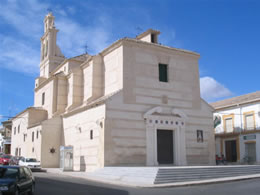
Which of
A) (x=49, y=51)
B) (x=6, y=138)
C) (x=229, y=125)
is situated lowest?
(x=6, y=138)

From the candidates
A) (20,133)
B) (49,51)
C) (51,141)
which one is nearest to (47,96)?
(51,141)

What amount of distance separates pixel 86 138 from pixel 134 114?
176 inches

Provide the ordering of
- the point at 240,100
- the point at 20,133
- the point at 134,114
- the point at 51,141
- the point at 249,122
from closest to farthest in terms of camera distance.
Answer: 1. the point at 134,114
2. the point at 51,141
3. the point at 249,122
4. the point at 240,100
5. the point at 20,133

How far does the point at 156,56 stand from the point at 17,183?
1787 centimetres

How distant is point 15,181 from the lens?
10.5m

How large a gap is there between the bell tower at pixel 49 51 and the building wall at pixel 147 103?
1785 cm

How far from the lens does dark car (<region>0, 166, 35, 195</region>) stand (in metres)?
10.1

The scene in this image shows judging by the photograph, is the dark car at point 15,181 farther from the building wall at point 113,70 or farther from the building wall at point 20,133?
the building wall at point 20,133

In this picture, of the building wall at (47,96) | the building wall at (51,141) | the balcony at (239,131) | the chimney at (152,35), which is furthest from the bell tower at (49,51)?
the balcony at (239,131)

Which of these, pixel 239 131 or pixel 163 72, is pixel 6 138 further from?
pixel 239 131

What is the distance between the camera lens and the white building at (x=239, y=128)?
3319 centimetres

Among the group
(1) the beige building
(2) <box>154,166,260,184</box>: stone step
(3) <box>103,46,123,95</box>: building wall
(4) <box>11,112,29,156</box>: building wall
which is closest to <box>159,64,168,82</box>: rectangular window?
(1) the beige building

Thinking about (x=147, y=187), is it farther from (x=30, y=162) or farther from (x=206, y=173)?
(x=30, y=162)

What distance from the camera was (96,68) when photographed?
91.1 feet
